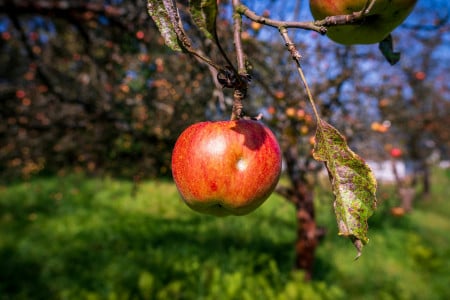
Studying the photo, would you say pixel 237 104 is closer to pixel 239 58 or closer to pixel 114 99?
pixel 239 58

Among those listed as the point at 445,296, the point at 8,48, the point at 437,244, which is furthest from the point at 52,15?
the point at 437,244

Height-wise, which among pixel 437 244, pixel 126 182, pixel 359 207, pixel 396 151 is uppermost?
pixel 359 207

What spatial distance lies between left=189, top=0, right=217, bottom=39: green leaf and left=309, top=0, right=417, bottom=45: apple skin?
33cm

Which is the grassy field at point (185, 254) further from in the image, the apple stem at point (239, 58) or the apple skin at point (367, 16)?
the apple stem at point (239, 58)

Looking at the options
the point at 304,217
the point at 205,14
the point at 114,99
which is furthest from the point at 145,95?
the point at 205,14

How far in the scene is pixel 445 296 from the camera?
138 inches

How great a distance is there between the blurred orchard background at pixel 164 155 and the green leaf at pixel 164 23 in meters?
0.67

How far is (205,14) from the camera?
1.51ft

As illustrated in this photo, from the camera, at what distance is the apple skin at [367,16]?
2.20 ft

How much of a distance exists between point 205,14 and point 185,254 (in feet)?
11.3

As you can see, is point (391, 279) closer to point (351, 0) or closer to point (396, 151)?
point (396, 151)

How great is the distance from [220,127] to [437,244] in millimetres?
5426

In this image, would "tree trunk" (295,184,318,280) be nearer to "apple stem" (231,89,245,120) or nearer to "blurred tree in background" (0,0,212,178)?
"blurred tree in background" (0,0,212,178)

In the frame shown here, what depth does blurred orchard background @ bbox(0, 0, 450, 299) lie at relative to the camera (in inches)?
95.8
